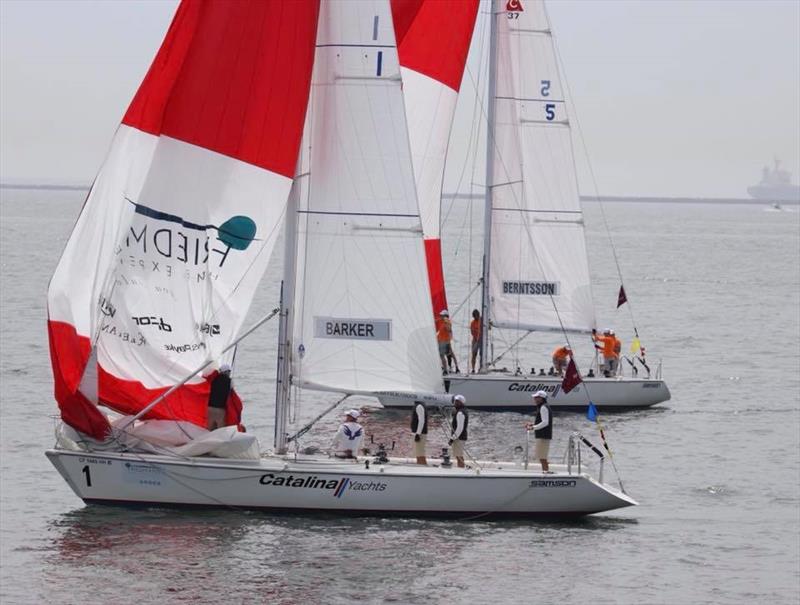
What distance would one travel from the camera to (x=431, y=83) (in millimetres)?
42312

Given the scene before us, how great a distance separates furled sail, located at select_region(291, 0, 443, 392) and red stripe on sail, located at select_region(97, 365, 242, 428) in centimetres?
153

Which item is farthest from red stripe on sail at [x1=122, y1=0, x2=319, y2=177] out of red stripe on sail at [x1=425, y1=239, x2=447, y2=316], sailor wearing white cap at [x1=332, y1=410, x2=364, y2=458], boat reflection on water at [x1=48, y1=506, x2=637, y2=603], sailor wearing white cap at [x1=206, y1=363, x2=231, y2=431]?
red stripe on sail at [x1=425, y1=239, x2=447, y2=316]

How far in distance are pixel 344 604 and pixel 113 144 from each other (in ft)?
31.6

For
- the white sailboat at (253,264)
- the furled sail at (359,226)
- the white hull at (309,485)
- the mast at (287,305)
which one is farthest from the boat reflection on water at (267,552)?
the furled sail at (359,226)

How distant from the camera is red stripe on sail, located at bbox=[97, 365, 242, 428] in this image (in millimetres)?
28750

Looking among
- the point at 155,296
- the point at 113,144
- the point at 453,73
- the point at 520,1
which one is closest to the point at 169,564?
the point at 155,296

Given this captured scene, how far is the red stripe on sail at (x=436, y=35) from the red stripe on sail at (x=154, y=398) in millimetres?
14942

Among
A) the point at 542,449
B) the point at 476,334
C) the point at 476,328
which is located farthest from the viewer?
the point at 476,334

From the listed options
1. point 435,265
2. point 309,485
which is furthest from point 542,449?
point 435,265

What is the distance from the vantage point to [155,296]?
95.1 feet

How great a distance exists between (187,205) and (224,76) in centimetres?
235

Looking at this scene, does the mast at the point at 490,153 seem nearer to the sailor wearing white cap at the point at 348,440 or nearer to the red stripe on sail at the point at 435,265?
the red stripe on sail at the point at 435,265

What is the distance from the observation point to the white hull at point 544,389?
4275cm

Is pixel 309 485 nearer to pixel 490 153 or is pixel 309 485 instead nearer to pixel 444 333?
pixel 444 333
